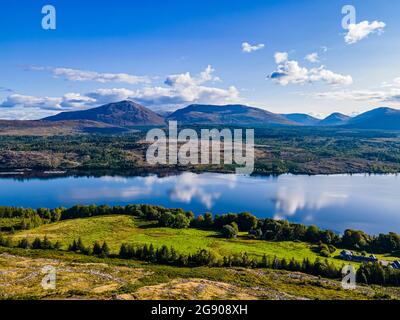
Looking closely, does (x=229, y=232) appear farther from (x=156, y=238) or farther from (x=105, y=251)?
(x=105, y=251)

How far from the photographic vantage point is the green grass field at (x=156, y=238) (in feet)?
225

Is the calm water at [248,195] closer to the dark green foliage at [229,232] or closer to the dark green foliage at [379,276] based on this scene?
the dark green foliage at [229,232]

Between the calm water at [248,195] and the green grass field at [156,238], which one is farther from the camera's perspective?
the calm water at [248,195]

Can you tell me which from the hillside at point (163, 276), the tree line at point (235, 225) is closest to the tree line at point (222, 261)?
the hillside at point (163, 276)

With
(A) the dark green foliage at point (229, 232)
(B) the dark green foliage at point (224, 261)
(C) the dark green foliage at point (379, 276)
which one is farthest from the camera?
(A) the dark green foliage at point (229, 232)

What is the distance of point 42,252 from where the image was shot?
6425 centimetres

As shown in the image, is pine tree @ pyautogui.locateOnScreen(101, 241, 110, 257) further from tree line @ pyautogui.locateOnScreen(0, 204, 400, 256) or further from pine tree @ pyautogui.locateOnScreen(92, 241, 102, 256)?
tree line @ pyautogui.locateOnScreen(0, 204, 400, 256)

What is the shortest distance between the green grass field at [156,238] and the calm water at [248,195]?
3063 centimetres

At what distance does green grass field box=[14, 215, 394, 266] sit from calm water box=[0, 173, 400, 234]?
3063 cm

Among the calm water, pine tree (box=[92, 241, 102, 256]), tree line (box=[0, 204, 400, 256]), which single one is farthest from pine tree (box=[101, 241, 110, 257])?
the calm water

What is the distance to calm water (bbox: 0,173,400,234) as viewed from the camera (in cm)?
10894

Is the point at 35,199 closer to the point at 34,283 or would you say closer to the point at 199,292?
the point at 34,283

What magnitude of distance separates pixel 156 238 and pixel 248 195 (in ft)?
212
